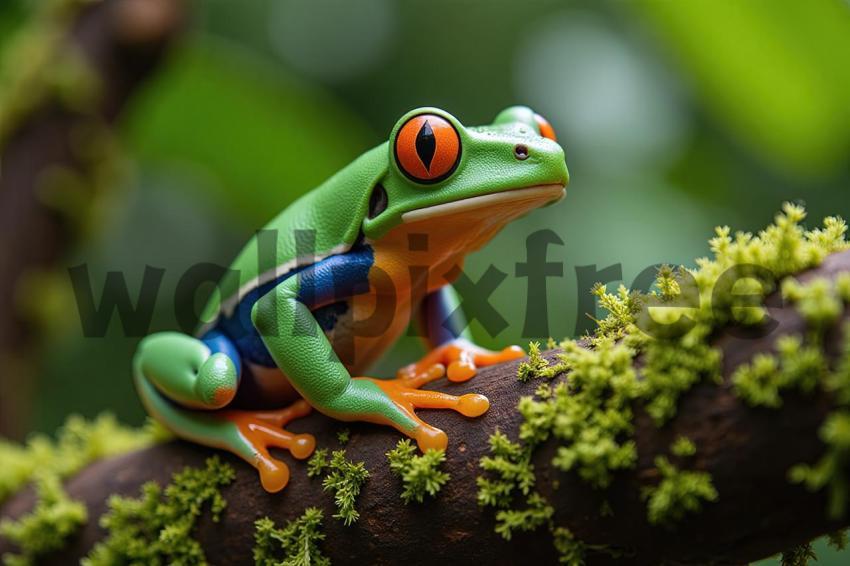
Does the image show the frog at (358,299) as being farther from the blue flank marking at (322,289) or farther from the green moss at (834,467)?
the green moss at (834,467)

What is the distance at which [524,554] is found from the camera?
57.0 inches

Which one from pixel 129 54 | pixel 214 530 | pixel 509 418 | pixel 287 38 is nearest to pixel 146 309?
pixel 129 54

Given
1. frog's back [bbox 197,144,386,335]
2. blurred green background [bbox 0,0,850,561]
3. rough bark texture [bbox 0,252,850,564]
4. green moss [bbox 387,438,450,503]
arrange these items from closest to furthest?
rough bark texture [bbox 0,252,850,564] < green moss [bbox 387,438,450,503] < frog's back [bbox 197,144,386,335] < blurred green background [bbox 0,0,850,561]

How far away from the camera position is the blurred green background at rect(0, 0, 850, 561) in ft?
11.0

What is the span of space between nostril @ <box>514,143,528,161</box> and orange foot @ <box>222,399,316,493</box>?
2.79 feet

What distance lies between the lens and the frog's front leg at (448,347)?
1.85 meters

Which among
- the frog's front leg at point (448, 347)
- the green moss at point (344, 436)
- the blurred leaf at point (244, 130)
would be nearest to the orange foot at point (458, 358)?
the frog's front leg at point (448, 347)

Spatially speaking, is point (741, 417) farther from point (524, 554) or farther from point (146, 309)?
point (146, 309)

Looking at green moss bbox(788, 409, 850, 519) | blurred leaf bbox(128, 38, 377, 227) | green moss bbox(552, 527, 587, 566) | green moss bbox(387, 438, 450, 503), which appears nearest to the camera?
green moss bbox(788, 409, 850, 519)

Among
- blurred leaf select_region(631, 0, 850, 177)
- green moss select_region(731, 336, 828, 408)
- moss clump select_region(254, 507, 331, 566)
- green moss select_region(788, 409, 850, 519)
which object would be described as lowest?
moss clump select_region(254, 507, 331, 566)

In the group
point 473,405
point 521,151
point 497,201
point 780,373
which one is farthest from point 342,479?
point 780,373

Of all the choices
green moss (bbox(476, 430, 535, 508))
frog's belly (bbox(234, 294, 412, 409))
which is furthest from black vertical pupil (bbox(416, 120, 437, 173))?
green moss (bbox(476, 430, 535, 508))

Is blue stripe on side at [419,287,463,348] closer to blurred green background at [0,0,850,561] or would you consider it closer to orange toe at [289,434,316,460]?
orange toe at [289,434,316,460]

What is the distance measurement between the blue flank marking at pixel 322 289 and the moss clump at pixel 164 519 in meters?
0.31
